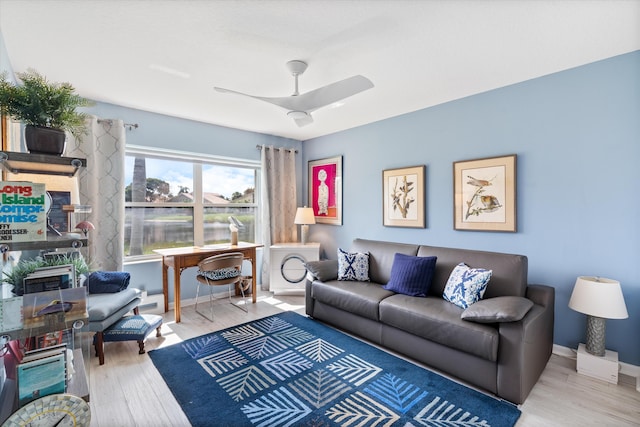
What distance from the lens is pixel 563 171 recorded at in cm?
269

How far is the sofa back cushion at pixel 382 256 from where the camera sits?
3.40 metres

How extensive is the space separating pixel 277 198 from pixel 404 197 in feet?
7.00

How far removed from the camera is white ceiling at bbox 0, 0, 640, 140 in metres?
1.83

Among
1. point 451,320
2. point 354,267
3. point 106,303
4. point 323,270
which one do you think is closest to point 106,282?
point 106,303

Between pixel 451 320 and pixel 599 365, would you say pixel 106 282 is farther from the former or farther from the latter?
pixel 599 365

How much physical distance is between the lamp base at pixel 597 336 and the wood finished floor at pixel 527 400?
223 mm

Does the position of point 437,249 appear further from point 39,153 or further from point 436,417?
point 39,153

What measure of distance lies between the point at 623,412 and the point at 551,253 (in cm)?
125

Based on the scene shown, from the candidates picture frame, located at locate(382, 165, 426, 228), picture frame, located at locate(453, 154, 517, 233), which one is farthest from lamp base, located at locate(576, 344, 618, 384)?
picture frame, located at locate(382, 165, 426, 228)

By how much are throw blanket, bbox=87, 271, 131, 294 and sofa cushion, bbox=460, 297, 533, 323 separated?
3.17 m

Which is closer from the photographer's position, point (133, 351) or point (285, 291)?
point (133, 351)

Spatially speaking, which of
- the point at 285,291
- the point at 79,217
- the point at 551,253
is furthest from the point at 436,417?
the point at 79,217

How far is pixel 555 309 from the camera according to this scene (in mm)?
2730

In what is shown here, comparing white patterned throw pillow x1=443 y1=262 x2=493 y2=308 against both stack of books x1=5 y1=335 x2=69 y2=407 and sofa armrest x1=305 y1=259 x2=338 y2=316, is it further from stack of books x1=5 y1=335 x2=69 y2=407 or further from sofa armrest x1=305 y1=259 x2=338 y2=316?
stack of books x1=5 y1=335 x2=69 y2=407
